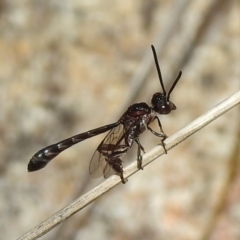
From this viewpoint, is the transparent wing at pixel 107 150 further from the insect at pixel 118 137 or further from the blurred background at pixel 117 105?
the blurred background at pixel 117 105

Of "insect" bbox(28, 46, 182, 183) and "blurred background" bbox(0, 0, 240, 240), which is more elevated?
"blurred background" bbox(0, 0, 240, 240)

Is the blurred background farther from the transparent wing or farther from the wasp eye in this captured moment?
the wasp eye

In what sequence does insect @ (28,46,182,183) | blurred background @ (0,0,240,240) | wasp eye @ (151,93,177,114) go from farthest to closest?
blurred background @ (0,0,240,240), wasp eye @ (151,93,177,114), insect @ (28,46,182,183)

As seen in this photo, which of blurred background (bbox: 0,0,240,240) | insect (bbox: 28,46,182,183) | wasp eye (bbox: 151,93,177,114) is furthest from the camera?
blurred background (bbox: 0,0,240,240)

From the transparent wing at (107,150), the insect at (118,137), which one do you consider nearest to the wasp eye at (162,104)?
the insect at (118,137)

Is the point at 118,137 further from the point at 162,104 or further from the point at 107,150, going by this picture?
the point at 162,104

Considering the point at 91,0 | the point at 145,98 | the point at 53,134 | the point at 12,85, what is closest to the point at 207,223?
the point at 145,98

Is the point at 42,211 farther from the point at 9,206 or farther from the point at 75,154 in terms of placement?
the point at 75,154

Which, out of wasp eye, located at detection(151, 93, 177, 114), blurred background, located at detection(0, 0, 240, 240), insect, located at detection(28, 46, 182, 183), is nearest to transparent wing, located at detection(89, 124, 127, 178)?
insect, located at detection(28, 46, 182, 183)
